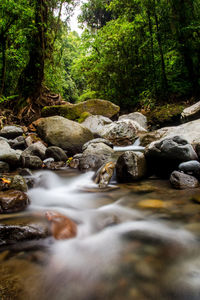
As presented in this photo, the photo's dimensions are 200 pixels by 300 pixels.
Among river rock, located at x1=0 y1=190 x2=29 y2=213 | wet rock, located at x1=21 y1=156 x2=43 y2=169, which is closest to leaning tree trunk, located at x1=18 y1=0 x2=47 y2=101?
wet rock, located at x1=21 y1=156 x2=43 y2=169

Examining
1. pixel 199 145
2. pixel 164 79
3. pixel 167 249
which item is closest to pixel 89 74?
pixel 164 79

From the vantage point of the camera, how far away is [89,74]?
1408cm

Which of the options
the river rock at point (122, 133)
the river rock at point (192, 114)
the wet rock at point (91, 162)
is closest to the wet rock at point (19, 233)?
the wet rock at point (91, 162)

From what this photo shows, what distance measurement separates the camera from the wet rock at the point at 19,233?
5.63ft

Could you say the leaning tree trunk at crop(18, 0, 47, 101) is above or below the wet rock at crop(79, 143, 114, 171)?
above

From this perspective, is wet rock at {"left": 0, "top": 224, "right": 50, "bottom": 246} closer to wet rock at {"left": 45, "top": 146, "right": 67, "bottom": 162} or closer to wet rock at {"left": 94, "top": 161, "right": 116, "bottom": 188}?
wet rock at {"left": 94, "top": 161, "right": 116, "bottom": 188}

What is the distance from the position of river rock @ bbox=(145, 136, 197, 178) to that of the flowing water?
0.78m

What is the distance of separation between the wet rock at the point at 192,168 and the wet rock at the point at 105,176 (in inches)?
51.6

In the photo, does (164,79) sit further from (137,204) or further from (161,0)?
(137,204)

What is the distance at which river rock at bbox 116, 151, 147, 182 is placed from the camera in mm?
3502

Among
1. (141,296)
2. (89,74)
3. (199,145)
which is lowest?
(141,296)

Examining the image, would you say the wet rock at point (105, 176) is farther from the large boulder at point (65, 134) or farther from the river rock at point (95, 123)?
the river rock at point (95, 123)

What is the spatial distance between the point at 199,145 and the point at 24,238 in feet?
10.4

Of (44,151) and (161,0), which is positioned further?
(161,0)
